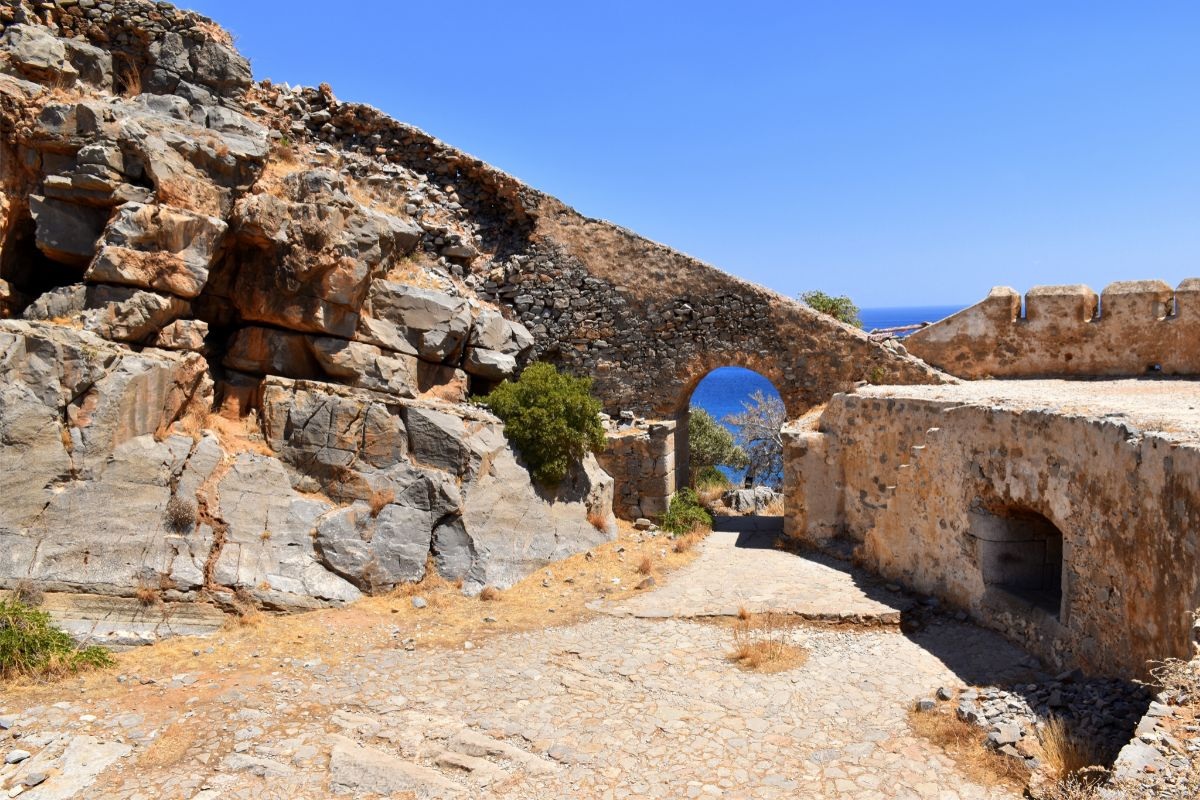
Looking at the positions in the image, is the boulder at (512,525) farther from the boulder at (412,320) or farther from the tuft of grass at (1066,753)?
the tuft of grass at (1066,753)

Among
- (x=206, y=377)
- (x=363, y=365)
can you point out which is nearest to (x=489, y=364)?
(x=363, y=365)

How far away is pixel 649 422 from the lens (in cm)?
1681

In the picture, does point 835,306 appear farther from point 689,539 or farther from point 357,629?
point 357,629

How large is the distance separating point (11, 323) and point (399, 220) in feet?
22.2

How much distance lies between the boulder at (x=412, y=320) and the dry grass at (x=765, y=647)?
7092mm

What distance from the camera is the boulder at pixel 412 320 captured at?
46.0 feet

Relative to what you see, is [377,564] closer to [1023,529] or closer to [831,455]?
[831,455]

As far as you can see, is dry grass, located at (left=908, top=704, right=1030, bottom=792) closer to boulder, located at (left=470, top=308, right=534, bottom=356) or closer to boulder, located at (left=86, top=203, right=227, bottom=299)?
boulder, located at (left=470, top=308, right=534, bottom=356)

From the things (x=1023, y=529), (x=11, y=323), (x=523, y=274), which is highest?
(x=523, y=274)

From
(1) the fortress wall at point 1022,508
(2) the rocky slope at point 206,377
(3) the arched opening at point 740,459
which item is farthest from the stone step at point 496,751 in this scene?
(3) the arched opening at point 740,459

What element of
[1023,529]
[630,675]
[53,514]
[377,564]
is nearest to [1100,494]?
[1023,529]

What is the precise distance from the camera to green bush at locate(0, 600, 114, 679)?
8680 mm

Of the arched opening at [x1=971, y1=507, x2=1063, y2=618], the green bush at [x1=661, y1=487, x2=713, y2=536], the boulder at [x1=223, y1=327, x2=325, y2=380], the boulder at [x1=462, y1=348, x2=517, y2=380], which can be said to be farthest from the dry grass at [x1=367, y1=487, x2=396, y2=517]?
the arched opening at [x1=971, y1=507, x2=1063, y2=618]

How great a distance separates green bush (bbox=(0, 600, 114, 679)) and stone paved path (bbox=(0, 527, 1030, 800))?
2.39ft
